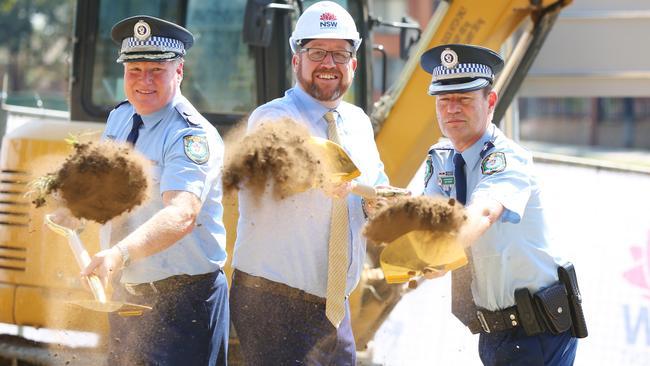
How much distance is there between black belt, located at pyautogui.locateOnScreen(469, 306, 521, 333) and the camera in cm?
438

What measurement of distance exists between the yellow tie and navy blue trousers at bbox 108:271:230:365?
0.50m

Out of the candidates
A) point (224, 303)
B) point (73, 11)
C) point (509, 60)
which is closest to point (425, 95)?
point (509, 60)

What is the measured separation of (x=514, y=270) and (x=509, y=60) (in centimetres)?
338

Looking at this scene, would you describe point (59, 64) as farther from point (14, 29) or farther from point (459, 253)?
point (459, 253)

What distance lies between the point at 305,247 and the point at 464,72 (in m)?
0.92

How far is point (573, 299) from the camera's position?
4.43m

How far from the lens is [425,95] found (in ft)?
23.3

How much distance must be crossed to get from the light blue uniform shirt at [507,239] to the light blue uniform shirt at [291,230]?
0.51 meters

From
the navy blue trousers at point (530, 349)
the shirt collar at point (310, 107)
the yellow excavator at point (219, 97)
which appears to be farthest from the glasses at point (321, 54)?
the yellow excavator at point (219, 97)

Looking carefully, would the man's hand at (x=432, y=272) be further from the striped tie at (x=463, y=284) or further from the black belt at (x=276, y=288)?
the black belt at (x=276, y=288)

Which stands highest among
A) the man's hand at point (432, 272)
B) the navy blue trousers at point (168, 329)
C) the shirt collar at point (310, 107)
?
the shirt collar at point (310, 107)

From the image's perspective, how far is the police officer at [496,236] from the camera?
4340 mm

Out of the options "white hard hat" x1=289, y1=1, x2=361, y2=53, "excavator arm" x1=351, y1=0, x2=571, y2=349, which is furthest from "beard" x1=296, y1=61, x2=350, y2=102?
"excavator arm" x1=351, y1=0, x2=571, y2=349

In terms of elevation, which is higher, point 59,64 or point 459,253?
point 459,253
